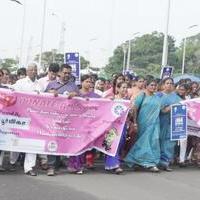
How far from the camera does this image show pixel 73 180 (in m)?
8.70

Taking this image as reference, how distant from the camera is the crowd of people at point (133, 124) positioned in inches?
371

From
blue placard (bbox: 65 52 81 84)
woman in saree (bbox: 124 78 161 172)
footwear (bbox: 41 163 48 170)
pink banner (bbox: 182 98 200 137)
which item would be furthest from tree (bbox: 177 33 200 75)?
footwear (bbox: 41 163 48 170)

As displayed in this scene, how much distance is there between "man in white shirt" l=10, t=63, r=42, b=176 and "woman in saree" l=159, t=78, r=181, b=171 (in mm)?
2241

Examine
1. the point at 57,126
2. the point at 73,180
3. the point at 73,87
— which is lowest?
the point at 73,180

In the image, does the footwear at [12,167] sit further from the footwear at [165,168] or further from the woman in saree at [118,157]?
the footwear at [165,168]

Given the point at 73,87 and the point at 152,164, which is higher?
the point at 73,87

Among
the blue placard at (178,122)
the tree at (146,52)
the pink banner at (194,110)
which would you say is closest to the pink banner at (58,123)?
the blue placard at (178,122)

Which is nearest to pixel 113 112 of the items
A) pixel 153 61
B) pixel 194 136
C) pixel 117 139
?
pixel 117 139

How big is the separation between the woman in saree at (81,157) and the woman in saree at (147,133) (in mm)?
864

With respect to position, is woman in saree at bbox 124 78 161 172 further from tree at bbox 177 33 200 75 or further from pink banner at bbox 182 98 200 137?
tree at bbox 177 33 200 75

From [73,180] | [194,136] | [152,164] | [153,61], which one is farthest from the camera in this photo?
[153,61]

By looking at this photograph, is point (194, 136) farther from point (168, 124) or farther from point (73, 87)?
point (73, 87)

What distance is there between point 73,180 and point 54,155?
779 mm

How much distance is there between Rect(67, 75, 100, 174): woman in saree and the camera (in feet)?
31.0
